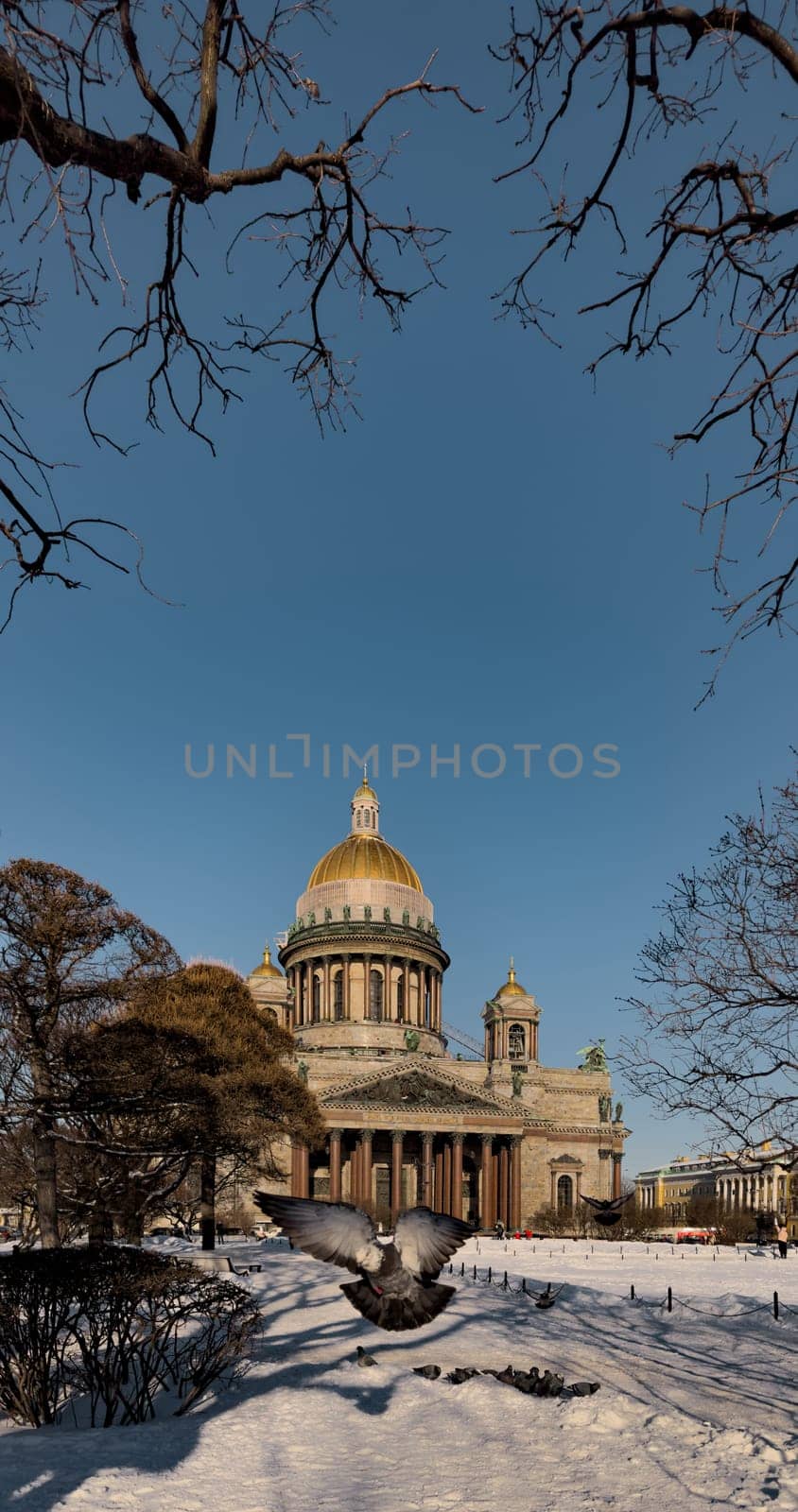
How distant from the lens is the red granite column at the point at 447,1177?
259 ft

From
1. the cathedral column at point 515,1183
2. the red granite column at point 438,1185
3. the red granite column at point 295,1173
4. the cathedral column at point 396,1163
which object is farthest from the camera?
the cathedral column at point 515,1183

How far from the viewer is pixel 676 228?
17.1 ft

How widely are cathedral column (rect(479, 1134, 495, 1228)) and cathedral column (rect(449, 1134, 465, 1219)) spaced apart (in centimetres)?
176

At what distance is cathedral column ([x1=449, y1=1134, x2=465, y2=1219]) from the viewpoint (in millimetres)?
80000

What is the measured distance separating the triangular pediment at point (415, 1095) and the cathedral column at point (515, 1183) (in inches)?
90.3

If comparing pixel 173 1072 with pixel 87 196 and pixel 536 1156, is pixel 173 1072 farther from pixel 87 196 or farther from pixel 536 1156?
pixel 536 1156

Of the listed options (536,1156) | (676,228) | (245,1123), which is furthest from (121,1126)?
(536,1156)

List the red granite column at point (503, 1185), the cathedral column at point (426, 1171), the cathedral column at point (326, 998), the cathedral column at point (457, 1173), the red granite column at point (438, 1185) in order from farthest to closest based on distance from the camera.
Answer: the cathedral column at point (326, 998)
the red granite column at point (503, 1185)
the cathedral column at point (457, 1173)
the red granite column at point (438, 1185)
the cathedral column at point (426, 1171)

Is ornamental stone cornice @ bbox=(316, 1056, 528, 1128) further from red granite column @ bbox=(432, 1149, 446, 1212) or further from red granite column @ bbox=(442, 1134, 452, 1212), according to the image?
red granite column @ bbox=(432, 1149, 446, 1212)

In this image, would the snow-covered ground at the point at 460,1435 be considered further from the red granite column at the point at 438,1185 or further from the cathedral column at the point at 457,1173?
the cathedral column at the point at 457,1173

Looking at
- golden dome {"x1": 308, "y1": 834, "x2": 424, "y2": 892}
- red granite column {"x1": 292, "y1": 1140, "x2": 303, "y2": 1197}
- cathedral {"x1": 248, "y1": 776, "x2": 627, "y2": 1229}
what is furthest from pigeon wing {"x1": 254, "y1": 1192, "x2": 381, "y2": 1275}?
golden dome {"x1": 308, "y1": 834, "x2": 424, "y2": 892}

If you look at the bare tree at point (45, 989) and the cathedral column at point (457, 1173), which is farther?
the cathedral column at point (457, 1173)

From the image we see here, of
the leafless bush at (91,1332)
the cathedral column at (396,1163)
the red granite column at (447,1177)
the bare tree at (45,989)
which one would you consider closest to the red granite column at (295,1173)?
the cathedral column at (396,1163)

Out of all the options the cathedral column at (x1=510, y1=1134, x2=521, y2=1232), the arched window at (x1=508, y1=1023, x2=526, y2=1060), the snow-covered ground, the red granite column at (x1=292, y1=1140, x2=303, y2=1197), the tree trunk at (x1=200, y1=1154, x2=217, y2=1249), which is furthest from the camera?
the arched window at (x1=508, y1=1023, x2=526, y2=1060)
